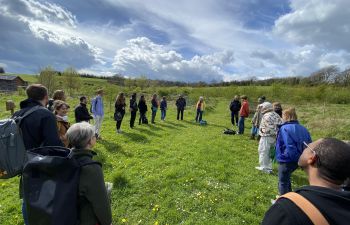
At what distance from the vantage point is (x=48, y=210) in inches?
115

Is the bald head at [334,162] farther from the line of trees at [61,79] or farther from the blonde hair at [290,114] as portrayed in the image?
the line of trees at [61,79]

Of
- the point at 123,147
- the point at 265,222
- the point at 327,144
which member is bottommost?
the point at 123,147

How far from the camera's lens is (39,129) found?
165 inches

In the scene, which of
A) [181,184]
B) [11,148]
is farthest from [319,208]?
[181,184]

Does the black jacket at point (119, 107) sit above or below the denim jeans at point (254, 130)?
above

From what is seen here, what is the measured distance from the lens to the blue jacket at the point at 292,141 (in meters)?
6.05

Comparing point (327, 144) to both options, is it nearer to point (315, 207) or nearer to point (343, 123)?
point (315, 207)

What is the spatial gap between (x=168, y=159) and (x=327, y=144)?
8334mm

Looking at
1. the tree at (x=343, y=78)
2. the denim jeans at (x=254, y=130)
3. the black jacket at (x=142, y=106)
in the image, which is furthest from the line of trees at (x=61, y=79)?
the tree at (x=343, y=78)

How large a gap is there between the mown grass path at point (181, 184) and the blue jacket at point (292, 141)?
1.46m

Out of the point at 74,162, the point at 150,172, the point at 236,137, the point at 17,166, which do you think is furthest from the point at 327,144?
the point at 236,137

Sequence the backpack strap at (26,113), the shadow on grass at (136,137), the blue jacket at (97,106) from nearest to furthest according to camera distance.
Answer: the backpack strap at (26,113)
the blue jacket at (97,106)
the shadow on grass at (136,137)

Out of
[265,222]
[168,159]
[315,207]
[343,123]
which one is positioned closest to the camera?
[315,207]

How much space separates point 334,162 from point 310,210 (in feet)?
1.58
